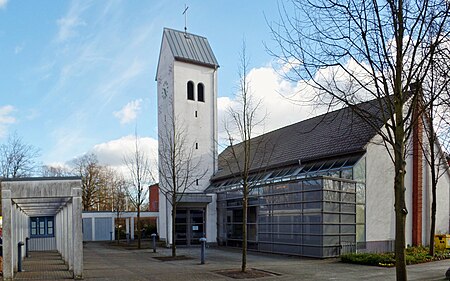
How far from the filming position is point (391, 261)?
719 inches

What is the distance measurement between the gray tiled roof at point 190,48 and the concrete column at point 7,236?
70.4 feet

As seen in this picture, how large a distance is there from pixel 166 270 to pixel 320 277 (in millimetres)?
6030

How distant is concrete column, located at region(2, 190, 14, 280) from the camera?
1460cm

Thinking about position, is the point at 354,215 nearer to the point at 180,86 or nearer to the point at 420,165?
the point at 420,165

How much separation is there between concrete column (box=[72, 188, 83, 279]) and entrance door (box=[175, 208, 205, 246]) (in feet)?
57.8

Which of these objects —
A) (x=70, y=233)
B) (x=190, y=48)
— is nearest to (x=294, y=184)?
(x=70, y=233)

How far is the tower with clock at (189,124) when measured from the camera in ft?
108

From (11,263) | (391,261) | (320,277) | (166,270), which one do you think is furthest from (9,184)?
(391,261)

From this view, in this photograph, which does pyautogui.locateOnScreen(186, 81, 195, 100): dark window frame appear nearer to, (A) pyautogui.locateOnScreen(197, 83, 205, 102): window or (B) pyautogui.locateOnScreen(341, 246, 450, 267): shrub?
(A) pyautogui.locateOnScreen(197, 83, 205, 102): window

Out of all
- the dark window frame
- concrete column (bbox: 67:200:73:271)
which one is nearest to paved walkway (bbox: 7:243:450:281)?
concrete column (bbox: 67:200:73:271)

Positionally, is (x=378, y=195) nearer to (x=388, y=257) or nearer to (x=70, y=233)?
(x=388, y=257)

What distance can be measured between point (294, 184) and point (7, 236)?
1412 centimetres

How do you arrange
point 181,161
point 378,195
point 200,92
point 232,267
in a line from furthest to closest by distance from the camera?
point 200,92, point 181,161, point 378,195, point 232,267

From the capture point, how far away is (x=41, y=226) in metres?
30.4
